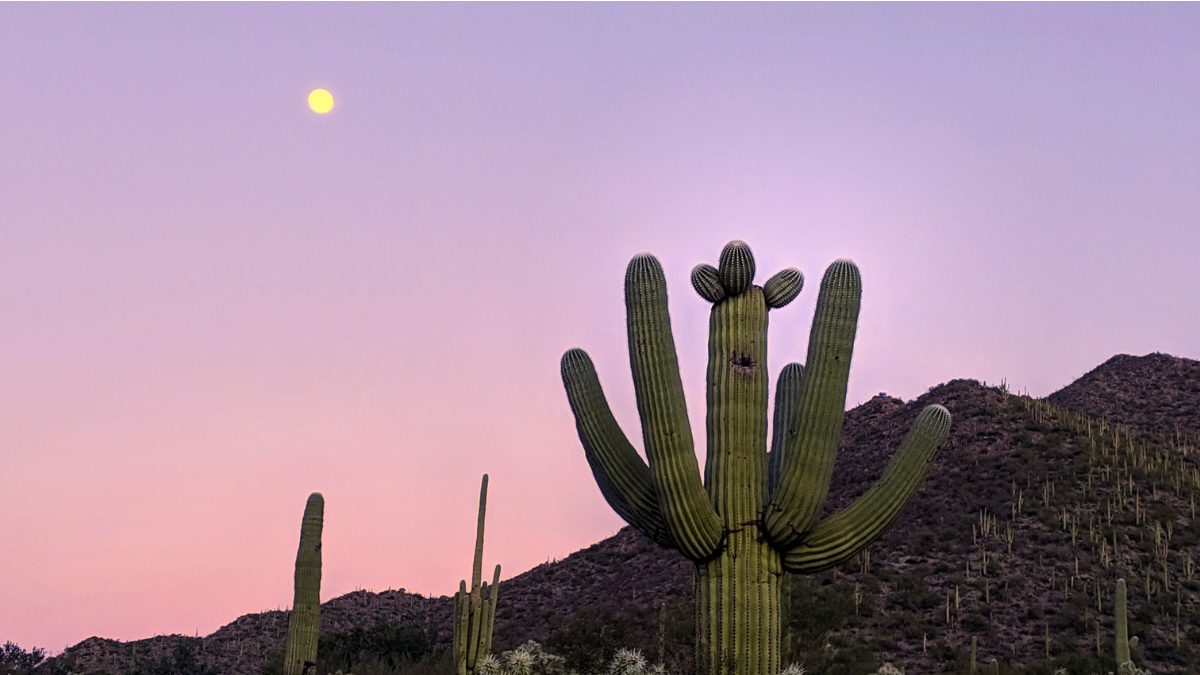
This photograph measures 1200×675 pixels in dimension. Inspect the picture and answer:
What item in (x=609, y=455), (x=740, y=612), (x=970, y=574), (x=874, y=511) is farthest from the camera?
(x=970, y=574)

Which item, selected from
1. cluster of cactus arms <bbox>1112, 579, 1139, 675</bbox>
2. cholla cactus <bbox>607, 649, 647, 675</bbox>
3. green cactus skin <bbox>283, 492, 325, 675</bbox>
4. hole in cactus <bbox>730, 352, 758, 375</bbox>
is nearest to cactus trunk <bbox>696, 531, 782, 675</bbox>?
cholla cactus <bbox>607, 649, 647, 675</bbox>

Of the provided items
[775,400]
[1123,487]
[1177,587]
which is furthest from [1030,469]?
[775,400]

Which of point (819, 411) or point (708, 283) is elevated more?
point (708, 283)

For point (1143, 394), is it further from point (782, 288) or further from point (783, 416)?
point (782, 288)

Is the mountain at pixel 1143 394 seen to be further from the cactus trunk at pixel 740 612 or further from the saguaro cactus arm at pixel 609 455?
the cactus trunk at pixel 740 612

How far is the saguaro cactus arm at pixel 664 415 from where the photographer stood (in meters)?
10.7

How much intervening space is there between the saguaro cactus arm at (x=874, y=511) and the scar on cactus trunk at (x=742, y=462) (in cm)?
1

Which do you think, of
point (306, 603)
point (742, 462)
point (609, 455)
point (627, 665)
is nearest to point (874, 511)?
point (742, 462)

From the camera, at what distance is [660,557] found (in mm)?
33531

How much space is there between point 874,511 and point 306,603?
9.66 meters

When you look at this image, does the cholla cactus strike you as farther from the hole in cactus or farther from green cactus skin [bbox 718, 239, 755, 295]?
green cactus skin [bbox 718, 239, 755, 295]

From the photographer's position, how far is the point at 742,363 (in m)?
11.1

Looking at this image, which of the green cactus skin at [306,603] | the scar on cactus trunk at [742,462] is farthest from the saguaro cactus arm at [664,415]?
the green cactus skin at [306,603]

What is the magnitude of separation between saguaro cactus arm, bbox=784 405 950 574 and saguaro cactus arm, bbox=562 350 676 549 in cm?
136
